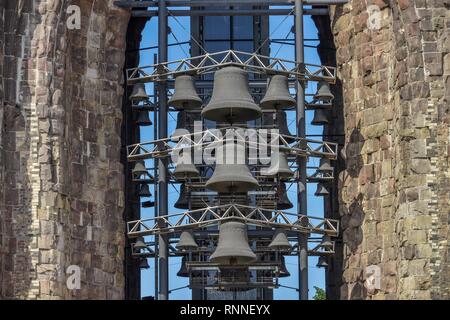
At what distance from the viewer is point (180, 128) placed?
78.2 metres

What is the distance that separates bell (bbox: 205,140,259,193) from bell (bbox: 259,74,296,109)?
69.3 inches

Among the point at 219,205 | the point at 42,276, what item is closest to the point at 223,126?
the point at 219,205

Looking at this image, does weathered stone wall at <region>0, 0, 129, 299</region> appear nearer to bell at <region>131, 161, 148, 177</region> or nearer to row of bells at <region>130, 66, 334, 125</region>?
bell at <region>131, 161, 148, 177</region>

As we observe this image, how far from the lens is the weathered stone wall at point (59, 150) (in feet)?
245

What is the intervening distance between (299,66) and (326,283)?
6756 mm

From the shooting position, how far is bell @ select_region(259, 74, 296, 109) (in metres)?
77.4

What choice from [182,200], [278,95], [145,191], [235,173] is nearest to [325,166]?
[278,95]

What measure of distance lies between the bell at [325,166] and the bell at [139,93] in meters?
5.40

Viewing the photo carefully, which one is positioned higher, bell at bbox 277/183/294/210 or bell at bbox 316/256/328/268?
bell at bbox 277/183/294/210

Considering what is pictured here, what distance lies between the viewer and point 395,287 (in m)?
75.7

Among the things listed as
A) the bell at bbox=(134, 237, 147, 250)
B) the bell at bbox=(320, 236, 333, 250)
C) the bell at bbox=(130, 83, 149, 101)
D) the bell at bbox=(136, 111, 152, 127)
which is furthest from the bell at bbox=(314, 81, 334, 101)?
the bell at bbox=(134, 237, 147, 250)

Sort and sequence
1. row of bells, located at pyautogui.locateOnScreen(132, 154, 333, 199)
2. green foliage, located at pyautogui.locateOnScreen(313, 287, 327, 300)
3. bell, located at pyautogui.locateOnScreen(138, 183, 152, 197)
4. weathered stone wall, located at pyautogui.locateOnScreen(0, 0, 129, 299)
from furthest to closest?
green foliage, located at pyautogui.locateOnScreen(313, 287, 327, 300) < bell, located at pyautogui.locateOnScreen(138, 183, 152, 197) < row of bells, located at pyautogui.locateOnScreen(132, 154, 333, 199) < weathered stone wall, located at pyautogui.locateOnScreen(0, 0, 129, 299)

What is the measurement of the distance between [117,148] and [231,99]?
172 inches

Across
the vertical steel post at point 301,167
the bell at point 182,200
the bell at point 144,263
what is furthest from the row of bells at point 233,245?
the bell at point 144,263
